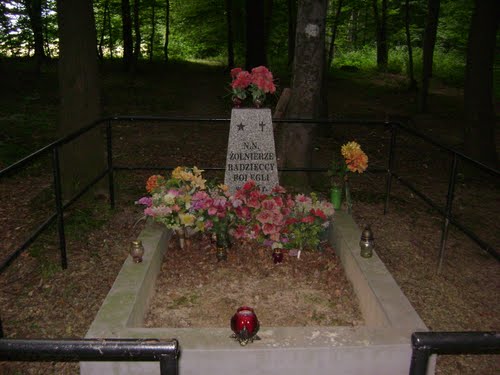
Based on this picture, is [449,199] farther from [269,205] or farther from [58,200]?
[58,200]

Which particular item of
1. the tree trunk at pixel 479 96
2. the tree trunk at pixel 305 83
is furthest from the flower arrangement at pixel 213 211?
the tree trunk at pixel 479 96

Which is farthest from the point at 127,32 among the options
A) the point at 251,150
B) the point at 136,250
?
the point at 136,250

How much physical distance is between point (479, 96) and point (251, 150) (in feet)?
17.6

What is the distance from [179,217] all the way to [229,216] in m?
0.46

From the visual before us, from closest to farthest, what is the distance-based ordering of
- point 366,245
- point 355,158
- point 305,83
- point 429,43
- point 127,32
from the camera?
1. point 366,245
2. point 355,158
3. point 305,83
4. point 429,43
5. point 127,32

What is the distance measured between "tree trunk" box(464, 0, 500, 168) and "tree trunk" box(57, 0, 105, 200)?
6281 millimetres

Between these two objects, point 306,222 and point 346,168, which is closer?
point 306,222

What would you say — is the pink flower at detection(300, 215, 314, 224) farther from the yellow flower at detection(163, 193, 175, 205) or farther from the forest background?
the yellow flower at detection(163, 193, 175, 205)

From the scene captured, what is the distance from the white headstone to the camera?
5.34m

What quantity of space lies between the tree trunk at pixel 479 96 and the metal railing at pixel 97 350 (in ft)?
28.8

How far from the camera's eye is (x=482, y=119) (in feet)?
29.0

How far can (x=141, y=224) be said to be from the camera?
5.59 metres

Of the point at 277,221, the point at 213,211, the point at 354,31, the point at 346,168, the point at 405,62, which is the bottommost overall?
the point at 277,221

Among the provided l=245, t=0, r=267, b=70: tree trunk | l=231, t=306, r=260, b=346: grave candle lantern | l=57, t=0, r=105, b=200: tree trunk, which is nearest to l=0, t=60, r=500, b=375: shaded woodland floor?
l=57, t=0, r=105, b=200: tree trunk
